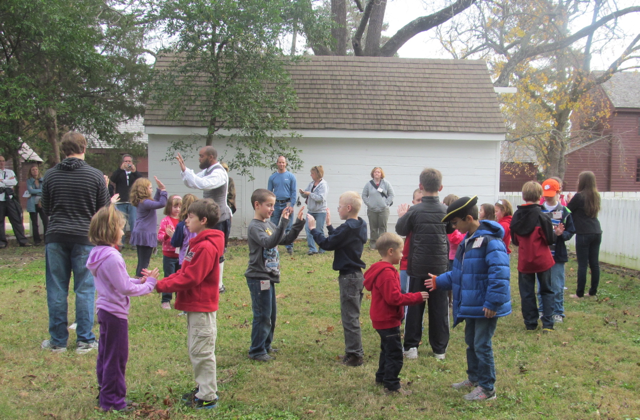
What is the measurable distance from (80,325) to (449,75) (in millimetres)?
14068

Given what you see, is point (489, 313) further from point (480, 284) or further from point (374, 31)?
point (374, 31)

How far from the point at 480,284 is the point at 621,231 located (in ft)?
29.6

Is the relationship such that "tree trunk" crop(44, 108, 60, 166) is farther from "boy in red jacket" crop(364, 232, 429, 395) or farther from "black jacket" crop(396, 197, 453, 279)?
"boy in red jacket" crop(364, 232, 429, 395)

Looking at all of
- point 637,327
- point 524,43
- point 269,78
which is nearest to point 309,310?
point 637,327

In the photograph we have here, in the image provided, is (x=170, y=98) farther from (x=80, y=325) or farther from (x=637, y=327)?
(x=637, y=327)

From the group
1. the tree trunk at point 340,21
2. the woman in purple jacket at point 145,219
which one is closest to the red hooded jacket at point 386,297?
the woman in purple jacket at point 145,219

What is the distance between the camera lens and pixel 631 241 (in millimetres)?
11109

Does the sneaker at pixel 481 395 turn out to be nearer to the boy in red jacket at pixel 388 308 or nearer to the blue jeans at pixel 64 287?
the boy in red jacket at pixel 388 308

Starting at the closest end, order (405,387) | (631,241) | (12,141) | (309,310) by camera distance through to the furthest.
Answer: (405,387)
(309,310)
(631,241)
(12,141)

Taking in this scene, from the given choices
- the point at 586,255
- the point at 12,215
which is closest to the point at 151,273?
the point at 586,255

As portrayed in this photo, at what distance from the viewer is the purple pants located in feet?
12.6

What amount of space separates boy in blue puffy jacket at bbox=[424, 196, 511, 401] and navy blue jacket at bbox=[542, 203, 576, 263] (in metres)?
2.91

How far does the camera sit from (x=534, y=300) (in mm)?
6297

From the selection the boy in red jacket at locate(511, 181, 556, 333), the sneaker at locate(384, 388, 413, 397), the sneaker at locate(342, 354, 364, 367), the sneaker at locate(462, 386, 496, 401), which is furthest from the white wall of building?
the sneaker at locate(462, 386, 496, 401)
